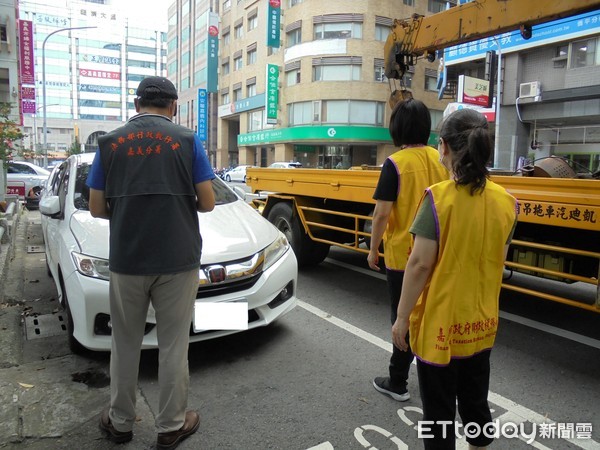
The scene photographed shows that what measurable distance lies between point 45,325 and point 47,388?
136 cm

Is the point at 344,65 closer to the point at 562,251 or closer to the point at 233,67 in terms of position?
the point at 233,67

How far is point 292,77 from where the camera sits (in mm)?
38031

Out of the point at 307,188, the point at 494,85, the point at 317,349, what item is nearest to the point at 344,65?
the point at 494,85

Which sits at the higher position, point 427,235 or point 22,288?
point 427,235

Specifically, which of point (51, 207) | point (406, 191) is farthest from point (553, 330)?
point (51, 207)

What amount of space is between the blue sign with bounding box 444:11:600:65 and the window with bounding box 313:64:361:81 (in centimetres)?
1067

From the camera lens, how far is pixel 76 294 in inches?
128

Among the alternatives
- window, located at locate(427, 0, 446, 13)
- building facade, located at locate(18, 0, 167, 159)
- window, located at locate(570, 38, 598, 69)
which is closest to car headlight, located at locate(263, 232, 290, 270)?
window, located at locate(570, 38, 598, 69)

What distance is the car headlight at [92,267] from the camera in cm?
323

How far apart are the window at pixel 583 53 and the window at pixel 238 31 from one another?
1280 inches

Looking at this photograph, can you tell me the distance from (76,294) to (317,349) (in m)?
1.88

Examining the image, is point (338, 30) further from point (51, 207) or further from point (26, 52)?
point (51, 207)

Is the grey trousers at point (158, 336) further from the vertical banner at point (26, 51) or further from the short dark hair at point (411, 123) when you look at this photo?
the vertical banner at point (26, 51)

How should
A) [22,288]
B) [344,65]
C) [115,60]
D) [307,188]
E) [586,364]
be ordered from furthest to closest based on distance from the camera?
[115,60] → [344,65] → [307,188] → [22,288] → [586,364]
